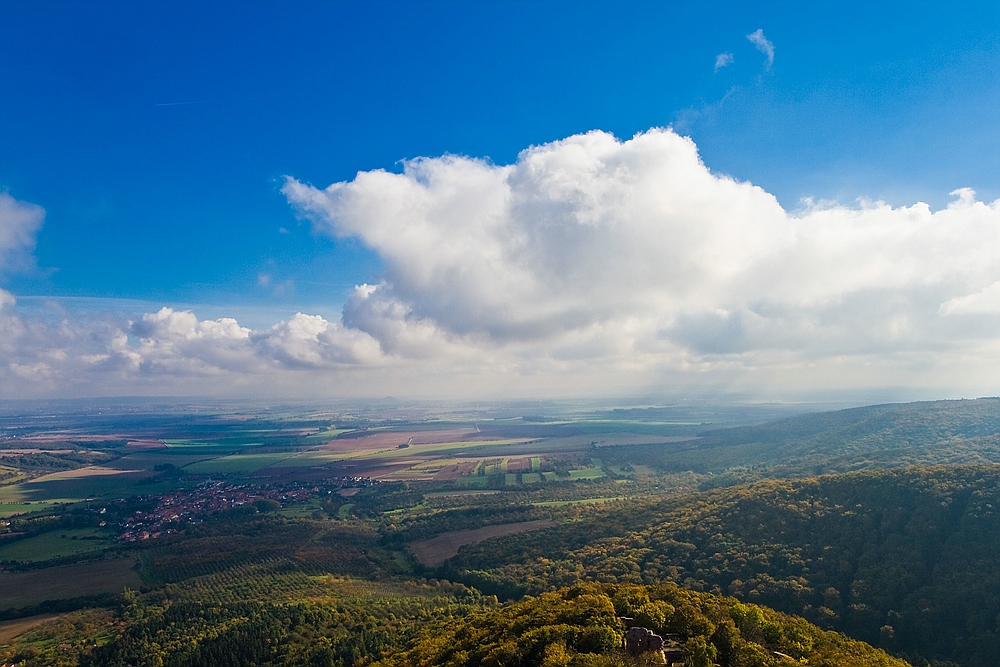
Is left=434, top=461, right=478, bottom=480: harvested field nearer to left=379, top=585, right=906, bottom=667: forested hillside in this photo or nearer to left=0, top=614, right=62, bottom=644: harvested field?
left=0, top=614, right=62, bottom=644: harvested field

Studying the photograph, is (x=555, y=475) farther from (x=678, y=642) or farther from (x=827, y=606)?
(x=678, y=642)

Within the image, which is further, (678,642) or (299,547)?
(299,547)

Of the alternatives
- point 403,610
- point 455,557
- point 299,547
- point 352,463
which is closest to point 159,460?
point 352,463

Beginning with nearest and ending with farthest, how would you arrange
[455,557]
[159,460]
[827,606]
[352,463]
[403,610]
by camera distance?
[827,606], [403,610], [455,557], [352,463], [159,460]

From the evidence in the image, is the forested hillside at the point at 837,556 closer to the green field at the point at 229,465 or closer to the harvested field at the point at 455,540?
the harvested field at the point at 455,540

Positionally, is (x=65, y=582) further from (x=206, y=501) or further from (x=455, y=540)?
(x=455, y=540)

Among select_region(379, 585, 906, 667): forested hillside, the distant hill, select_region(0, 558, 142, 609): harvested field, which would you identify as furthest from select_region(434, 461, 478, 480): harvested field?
select_region(379, 585, 906, 667): forested hillside

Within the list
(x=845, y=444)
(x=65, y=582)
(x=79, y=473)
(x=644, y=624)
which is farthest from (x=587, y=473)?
(x=79, y=473)
